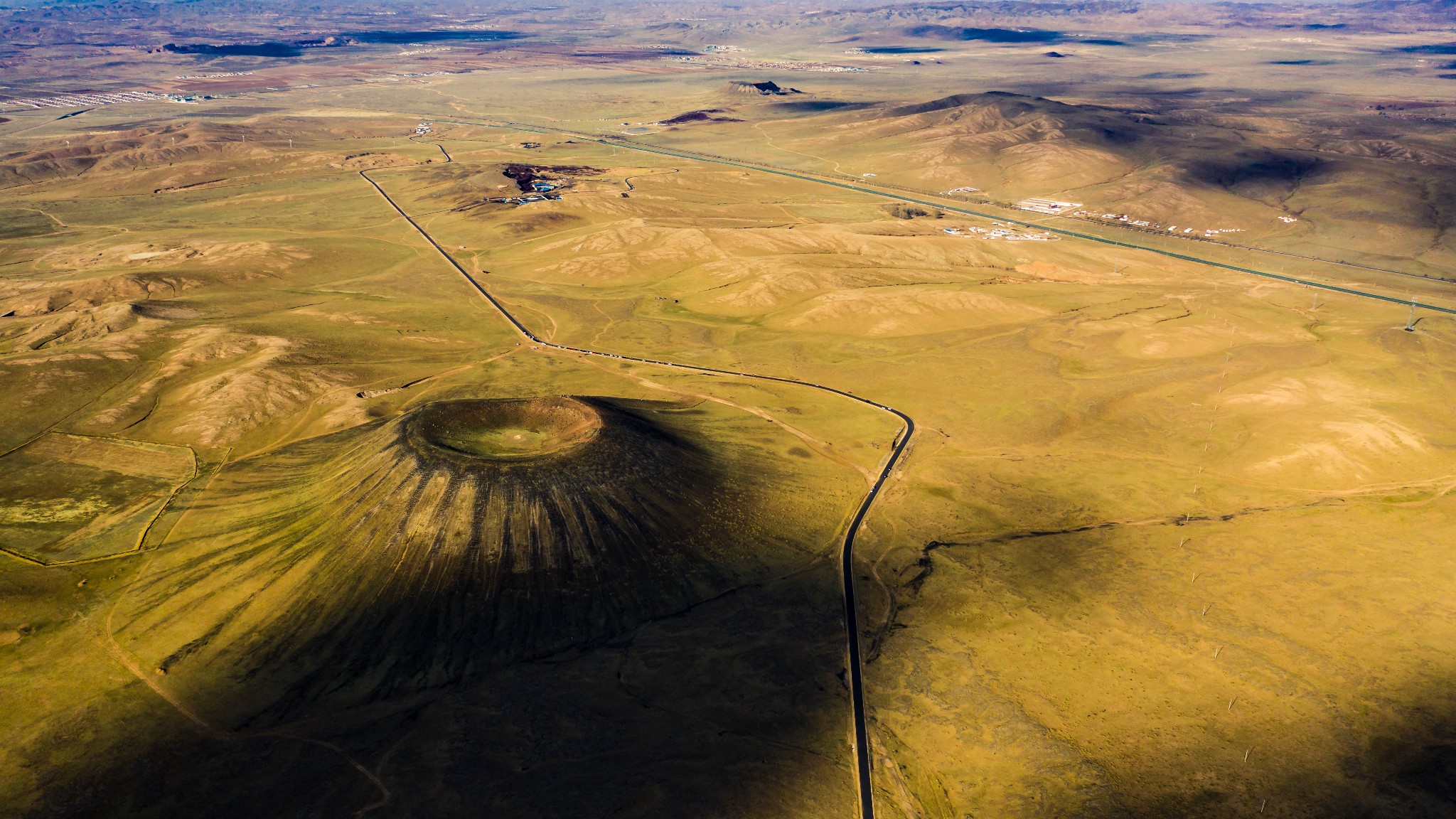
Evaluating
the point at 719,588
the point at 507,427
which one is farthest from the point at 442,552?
the point at 719,588

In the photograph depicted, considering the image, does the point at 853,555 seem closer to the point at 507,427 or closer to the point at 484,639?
the point at 484,639

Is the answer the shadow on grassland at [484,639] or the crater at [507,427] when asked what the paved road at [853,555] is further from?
the crater at [507,427]

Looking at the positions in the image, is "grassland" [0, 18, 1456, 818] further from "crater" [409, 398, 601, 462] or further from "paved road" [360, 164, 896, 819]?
"paved road" [360, 164, 896, 819]

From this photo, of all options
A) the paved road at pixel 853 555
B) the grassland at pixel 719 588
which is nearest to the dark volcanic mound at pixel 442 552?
the grassland at pixel 719 588

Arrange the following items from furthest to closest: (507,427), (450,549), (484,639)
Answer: (507,427), (450,549), (484,639)

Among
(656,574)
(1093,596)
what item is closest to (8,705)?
(656,574)

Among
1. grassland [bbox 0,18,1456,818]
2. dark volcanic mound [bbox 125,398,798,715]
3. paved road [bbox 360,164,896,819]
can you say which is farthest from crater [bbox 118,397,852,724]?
paved road [bbox 360,164,896,819]
